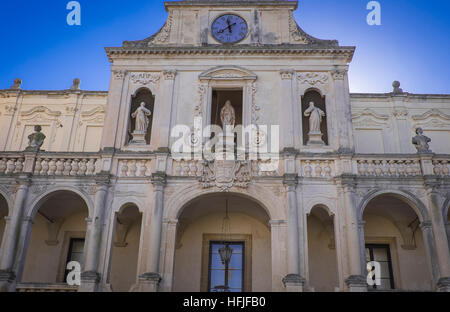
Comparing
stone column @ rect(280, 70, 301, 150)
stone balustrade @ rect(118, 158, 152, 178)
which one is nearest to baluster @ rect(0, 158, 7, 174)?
stone balustrade @ rect(118, 158, 152, 178)

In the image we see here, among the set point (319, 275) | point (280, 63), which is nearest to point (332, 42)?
point (280, 63)

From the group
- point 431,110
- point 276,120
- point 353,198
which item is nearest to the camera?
point 353,198

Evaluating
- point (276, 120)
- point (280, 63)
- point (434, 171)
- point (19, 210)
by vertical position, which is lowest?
point (19, 210)

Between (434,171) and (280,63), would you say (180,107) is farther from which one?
(434,171)

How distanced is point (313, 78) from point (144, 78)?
6548 mm

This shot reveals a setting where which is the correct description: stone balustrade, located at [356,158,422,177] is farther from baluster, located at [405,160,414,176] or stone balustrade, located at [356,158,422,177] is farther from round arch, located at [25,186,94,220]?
round arch, located at [25,186,94,220]

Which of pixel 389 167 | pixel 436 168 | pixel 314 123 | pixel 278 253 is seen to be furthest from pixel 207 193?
pixel 436 168

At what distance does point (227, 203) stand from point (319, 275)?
14.3 feet

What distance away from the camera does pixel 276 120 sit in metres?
18.4

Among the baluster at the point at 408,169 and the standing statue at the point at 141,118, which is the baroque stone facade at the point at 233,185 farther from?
the standing statue at the point at 141,118

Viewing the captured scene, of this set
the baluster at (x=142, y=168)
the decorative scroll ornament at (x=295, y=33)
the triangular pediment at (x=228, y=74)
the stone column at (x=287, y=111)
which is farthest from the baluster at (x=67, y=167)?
the decorative scroll ornament at (x=295, y=33)

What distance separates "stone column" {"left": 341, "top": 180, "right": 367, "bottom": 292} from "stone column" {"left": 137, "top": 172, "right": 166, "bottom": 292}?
19.6 ft

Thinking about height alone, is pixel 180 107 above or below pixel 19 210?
above

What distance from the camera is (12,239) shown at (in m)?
16.3
